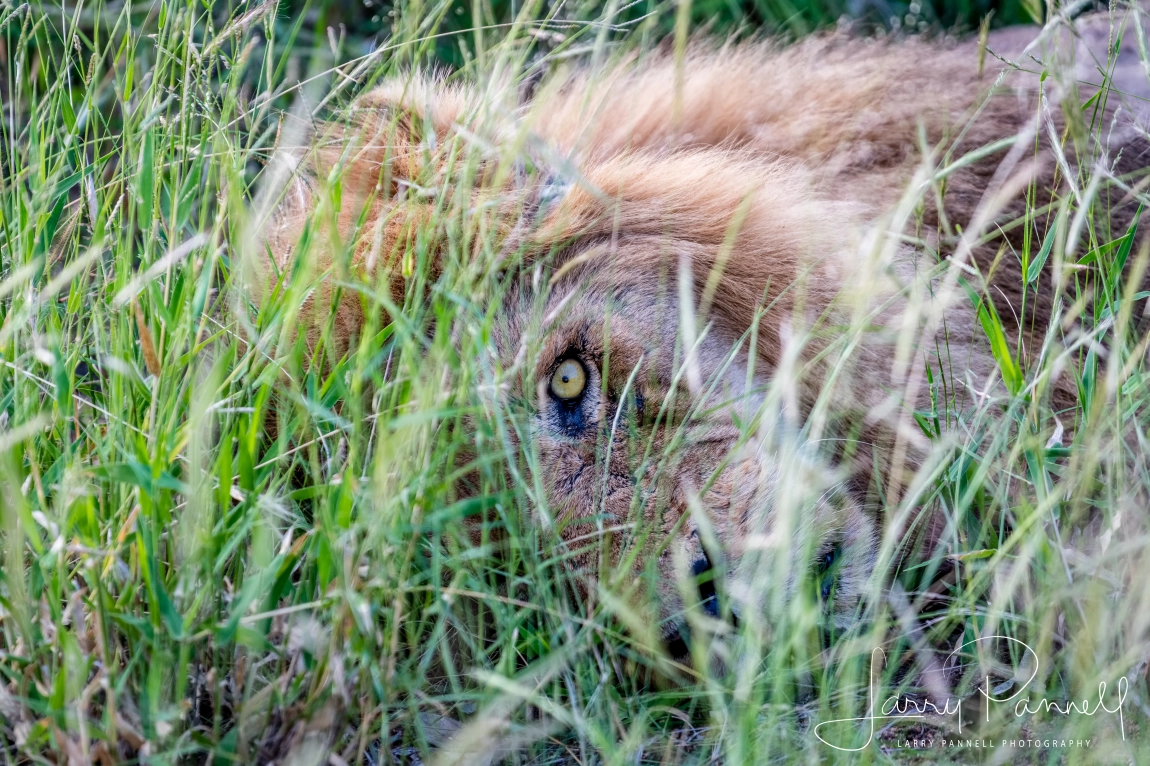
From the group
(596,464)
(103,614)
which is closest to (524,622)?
(596,464)

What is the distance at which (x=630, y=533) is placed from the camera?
191cm

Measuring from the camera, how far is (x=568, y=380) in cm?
222

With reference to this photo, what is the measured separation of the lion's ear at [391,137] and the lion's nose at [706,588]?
96cm

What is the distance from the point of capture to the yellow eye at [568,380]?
2.21 meters

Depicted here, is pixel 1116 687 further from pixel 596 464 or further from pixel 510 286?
pixel 510 286

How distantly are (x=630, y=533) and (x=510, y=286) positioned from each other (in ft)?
2.31

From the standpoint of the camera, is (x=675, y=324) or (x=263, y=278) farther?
(x=675, y=324)

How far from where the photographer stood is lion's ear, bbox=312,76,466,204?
222 cm
